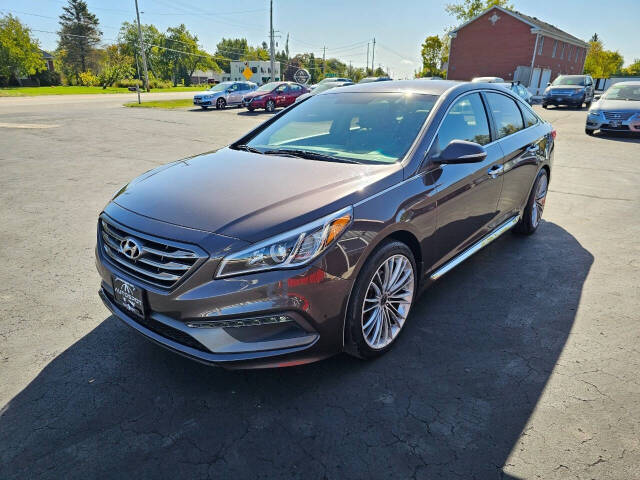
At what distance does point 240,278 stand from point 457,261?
2019 mm

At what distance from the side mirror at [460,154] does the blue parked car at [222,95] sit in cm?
2455

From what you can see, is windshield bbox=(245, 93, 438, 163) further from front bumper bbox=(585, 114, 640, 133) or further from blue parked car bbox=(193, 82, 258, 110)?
blue parked car bbox=(193, 82, 258, 110)

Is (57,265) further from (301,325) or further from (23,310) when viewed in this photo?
(301,325)

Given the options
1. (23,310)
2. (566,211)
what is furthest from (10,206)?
(566,211)

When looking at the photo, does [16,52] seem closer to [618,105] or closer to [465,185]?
[618,105]

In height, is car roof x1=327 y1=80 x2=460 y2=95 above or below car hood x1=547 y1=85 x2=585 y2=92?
below

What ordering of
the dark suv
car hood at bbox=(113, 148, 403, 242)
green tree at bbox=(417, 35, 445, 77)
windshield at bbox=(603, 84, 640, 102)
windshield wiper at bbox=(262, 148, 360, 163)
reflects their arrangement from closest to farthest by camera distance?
car hood at bbox=(113, 148, 403, 242), windshield wiper at bbox=(262, 148, 360, 163), windshield at bbox=(603, 84, 640, 102), the dark suv, green tree at bbox=(417, 35, 445, 77)

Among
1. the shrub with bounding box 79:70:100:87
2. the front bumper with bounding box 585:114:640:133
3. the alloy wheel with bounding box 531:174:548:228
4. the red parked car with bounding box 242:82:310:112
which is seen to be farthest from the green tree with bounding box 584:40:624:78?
the alloy wheel with bounding box 531:174:548:228

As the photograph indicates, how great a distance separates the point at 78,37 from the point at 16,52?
2288cm

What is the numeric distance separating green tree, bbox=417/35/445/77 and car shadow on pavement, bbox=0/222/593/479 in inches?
2339

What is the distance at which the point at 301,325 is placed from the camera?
90.1 inches

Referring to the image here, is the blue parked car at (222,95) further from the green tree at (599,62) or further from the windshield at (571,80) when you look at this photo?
the green tree at (599,62)

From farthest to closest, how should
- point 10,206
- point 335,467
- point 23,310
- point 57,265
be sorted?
point 10,206
point 57,265
point 23,310
point 335,467

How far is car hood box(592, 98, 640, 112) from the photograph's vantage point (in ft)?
A: 41.9
